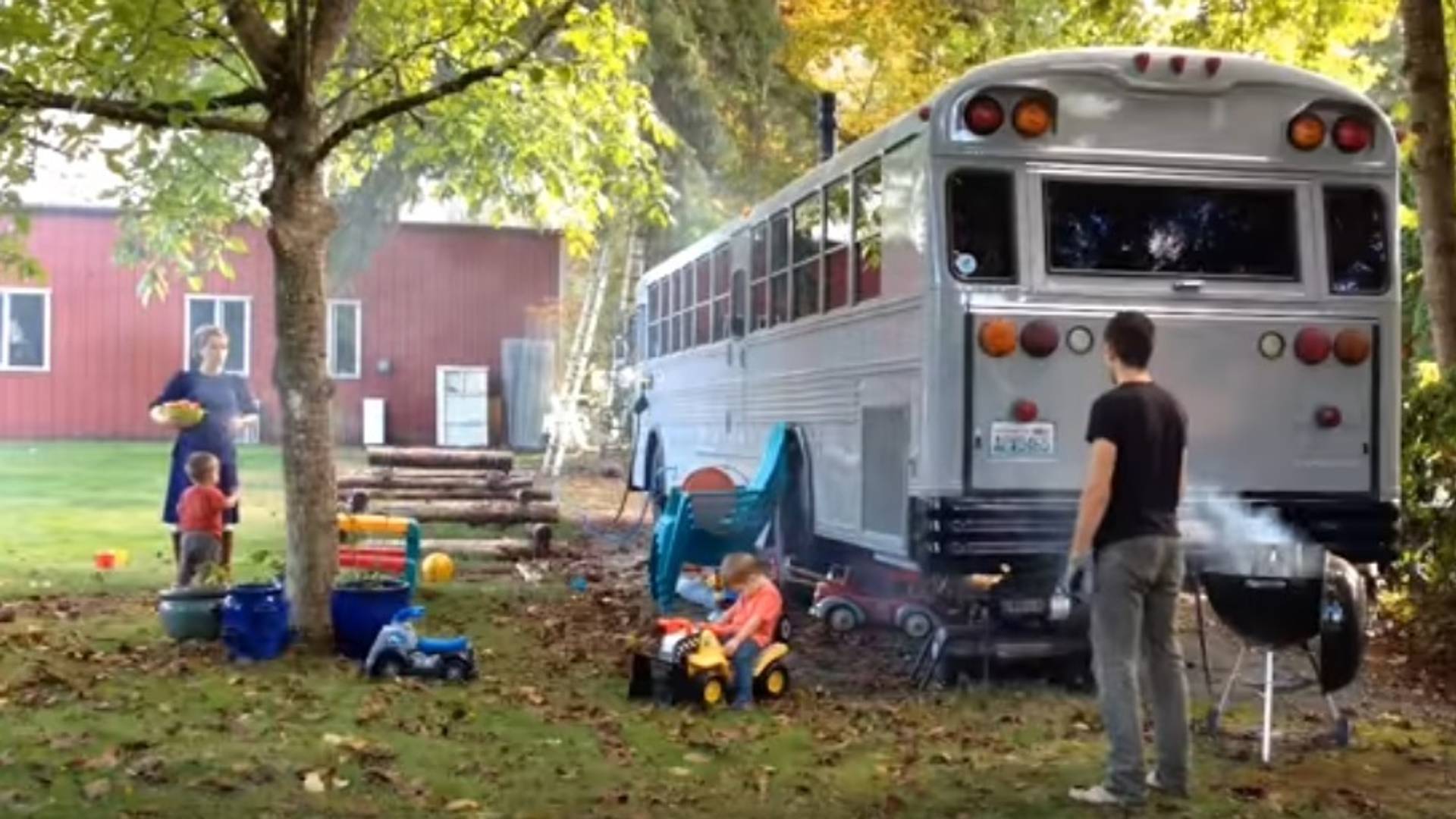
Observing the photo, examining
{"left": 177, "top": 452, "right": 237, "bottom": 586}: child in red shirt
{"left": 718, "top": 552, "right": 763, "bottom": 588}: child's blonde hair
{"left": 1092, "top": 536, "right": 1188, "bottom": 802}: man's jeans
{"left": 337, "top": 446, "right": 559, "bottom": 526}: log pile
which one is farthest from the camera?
{"left": 337, "top": 446, "right": 559, "bottom": 526}: log pile

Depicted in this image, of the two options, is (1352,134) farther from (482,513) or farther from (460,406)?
(460,406)

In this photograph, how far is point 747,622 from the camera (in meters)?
7.78

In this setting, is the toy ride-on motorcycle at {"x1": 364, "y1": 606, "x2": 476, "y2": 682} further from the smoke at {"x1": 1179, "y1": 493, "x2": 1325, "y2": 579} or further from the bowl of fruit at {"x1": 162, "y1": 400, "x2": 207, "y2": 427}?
the smoke at {"x1": 1179, "y1": 493, "x2": 1325, "y2": 579}

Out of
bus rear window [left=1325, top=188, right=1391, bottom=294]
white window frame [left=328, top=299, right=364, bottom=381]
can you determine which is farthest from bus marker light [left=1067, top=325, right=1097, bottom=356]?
white window frame [left=328, top=299, right=364, bottom=381]

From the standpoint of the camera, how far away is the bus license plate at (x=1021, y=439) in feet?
25.5

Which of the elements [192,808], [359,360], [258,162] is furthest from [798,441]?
[359,360]

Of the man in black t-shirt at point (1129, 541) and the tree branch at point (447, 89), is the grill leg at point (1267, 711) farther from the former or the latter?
the tree branch at point (447, 89)

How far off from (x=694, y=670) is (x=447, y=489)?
9771mm

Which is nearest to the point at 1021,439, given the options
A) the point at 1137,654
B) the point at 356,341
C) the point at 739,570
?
the point at 739,570

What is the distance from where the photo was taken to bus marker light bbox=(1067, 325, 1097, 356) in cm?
783

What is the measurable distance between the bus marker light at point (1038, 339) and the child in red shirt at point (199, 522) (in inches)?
197

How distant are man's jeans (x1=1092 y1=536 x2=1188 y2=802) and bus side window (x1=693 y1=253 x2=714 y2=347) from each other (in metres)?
7.72

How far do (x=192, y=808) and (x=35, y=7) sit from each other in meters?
4.03

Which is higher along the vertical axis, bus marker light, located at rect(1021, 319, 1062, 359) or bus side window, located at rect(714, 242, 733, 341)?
bus side window, located at rect(714, 242, 733, 341)
